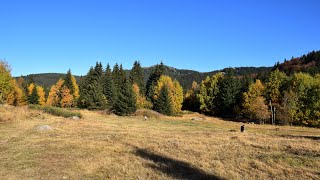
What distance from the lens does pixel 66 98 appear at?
10575 centimetres

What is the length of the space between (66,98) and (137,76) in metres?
23.3

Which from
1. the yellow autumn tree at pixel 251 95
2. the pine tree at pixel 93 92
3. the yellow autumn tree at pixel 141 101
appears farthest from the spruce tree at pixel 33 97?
the yellow autumn tree at pixel 251 95

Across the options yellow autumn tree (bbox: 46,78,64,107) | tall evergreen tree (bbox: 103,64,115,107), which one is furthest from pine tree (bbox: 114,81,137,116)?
yellow autumn tree (bbox: 46,78,64,107)

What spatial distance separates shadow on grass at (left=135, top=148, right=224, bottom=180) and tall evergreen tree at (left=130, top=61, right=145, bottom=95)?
88.2m

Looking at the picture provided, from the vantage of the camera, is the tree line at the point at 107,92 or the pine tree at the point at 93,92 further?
the tree line at the point at 107,92

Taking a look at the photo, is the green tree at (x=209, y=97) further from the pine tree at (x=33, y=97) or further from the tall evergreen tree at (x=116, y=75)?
the pine tree at (x=33, y=97)

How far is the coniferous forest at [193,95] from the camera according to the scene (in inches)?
2963

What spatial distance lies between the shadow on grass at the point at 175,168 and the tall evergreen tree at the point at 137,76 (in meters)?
88.2

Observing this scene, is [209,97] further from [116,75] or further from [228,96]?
[116,75]

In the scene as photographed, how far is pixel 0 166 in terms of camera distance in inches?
649

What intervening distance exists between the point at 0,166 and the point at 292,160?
15.0 metres

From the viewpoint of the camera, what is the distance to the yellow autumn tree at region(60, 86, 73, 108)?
347ft

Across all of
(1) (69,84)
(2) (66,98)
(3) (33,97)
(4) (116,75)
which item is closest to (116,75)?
(4) (116,75)

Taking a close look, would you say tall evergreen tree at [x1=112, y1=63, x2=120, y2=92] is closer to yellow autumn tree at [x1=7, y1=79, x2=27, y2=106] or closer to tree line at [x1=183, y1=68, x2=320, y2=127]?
tree line at [x1=183, y1=68, x2=320, y2=127]
